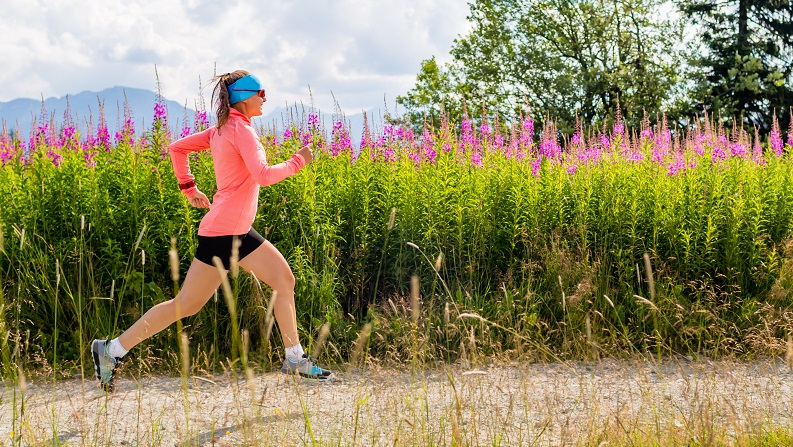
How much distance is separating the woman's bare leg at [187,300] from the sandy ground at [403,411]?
39cm

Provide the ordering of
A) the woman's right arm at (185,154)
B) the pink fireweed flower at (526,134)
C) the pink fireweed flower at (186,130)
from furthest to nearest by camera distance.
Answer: the pink fireweed flower at (526,134)
the pink fireweed flower at (186,130)
the woman's right arm at (185,154)

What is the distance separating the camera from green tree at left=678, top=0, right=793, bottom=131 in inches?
928

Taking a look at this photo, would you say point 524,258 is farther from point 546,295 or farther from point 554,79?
point 554,79

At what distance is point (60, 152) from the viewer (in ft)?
22.4

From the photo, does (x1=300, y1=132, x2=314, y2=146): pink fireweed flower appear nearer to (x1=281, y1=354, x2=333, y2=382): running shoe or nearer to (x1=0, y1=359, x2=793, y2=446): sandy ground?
(x1=0, y1=359, x2=793, y2=446): sandy ground

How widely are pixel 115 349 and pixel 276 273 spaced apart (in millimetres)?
1171

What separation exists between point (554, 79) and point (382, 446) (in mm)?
21994

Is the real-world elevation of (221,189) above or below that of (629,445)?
above

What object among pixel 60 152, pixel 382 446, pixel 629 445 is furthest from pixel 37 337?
pixel 629 445

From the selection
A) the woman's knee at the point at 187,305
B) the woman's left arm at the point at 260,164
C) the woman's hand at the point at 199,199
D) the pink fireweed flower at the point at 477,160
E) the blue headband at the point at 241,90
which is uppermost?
the blue headband at the point at 241,90

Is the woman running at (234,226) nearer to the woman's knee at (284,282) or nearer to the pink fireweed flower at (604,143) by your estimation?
the woman's knee at (284,282)

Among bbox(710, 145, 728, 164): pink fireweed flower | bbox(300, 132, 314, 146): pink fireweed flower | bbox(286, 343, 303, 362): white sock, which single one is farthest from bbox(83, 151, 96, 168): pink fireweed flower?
bbox(710, 145, 728, 164): pink fireweed flower

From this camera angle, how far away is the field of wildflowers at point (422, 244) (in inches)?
237

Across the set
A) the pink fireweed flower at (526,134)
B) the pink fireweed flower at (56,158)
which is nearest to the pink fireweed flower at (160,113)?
the pink fireweed flower at (56,158)
